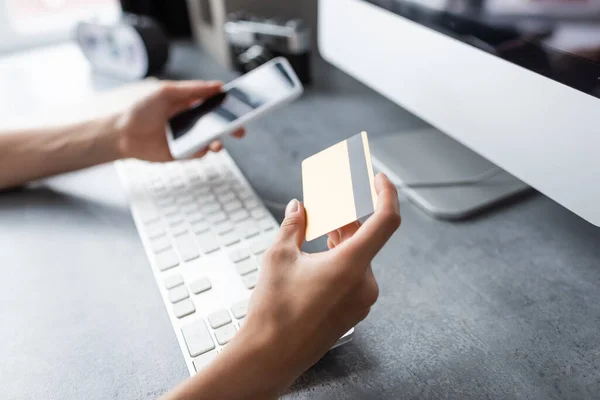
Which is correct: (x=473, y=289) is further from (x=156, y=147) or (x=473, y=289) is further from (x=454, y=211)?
(x=156, y=147)

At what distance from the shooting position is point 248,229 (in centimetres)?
48

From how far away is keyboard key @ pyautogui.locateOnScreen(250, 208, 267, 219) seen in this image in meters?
0.50

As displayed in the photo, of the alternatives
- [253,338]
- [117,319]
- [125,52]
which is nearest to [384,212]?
[253,338]

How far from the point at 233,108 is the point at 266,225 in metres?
0.17

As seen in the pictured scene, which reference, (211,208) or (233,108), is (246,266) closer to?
(211,208)

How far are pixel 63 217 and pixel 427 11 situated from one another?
456 millimetres

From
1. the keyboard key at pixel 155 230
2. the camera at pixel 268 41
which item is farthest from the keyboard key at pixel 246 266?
the camera at pixel 268 41

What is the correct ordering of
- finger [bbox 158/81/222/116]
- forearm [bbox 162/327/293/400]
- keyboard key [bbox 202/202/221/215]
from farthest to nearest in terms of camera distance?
finger [bbox 158/81/222/116] → keyboard key [bbox 202/202/221/215] → forearm [bbox 162/327/293/400]

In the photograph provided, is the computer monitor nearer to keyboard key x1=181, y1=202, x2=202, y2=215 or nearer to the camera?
the camera

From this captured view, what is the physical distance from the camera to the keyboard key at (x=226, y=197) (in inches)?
20.7

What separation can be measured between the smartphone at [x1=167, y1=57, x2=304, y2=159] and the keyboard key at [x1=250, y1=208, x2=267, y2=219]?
0.33 feet

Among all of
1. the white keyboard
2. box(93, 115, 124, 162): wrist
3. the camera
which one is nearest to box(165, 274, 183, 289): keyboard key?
the white keyboard

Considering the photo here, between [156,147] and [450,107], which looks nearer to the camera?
[450,107]

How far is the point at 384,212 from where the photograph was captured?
1.06 ft
